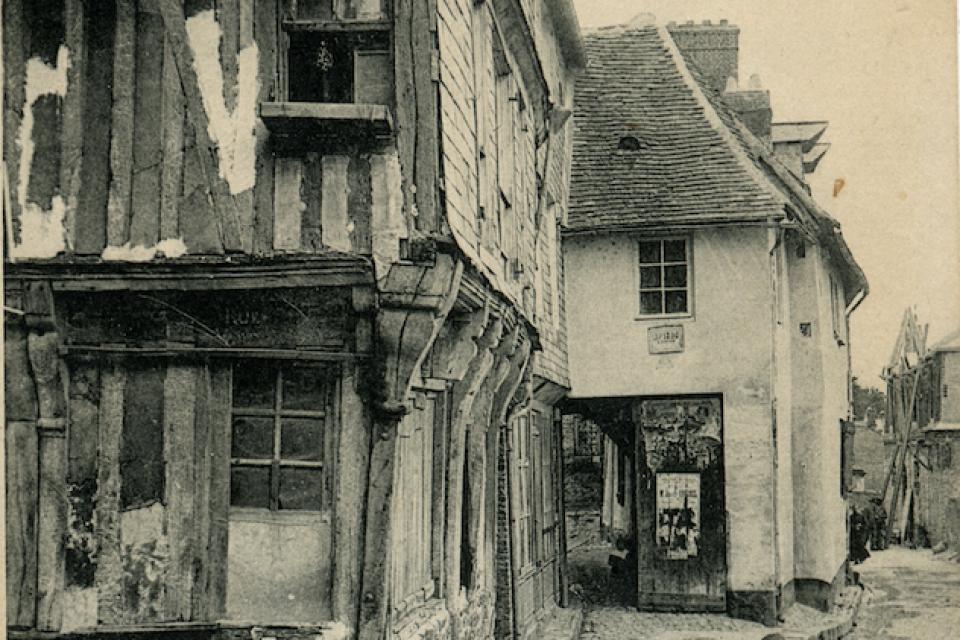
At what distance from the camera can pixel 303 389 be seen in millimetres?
6383

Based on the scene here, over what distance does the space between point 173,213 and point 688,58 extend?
13.9 metres

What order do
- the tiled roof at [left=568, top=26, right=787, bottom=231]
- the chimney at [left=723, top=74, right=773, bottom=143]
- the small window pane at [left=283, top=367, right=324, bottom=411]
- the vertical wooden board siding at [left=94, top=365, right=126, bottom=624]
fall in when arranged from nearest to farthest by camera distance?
the vertical wooden board siding at [left=94, top=365, right=126, bottom=624], the small window pane at [left=283, top=367, right=324, bottom=411], the tiled roof at [left=568, top=26, right=787, bottom=231], the chimney at [left=723, top=74, right=773, bottom=143]

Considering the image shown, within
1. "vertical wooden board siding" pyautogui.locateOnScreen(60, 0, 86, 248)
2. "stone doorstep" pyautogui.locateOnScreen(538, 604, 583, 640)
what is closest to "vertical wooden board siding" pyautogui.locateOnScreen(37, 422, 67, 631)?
"vertical wooden board siding" pyautogui.locateOnScreen(60, 0, 86, 248)

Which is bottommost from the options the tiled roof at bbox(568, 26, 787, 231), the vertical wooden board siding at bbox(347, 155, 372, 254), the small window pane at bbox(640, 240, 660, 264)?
the vertical wooden board siding at bbox(347, 155, 372, 254)

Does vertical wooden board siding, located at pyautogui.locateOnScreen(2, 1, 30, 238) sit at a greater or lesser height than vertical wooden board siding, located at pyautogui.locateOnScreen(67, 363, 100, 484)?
greater

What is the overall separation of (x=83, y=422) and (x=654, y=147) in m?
12.1

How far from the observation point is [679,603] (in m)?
15.6

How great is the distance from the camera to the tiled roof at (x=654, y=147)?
15.7 meters

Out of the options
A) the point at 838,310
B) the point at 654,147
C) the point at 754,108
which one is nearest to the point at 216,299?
the point at 654,147

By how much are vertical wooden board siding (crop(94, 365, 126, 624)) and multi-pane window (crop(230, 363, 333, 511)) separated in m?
0.64

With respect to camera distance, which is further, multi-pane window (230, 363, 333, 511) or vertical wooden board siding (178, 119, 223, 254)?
multi-pane window (230, 363, 333, 511)

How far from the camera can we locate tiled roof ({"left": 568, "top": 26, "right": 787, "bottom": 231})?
1568cm

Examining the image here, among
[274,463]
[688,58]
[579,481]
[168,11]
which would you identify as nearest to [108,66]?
[168,11]

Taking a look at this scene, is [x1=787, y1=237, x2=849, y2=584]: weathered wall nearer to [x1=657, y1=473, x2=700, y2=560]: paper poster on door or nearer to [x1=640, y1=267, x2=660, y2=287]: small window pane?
[x1=657, y1=473, x2=700, y2=560]: paper poster on door
